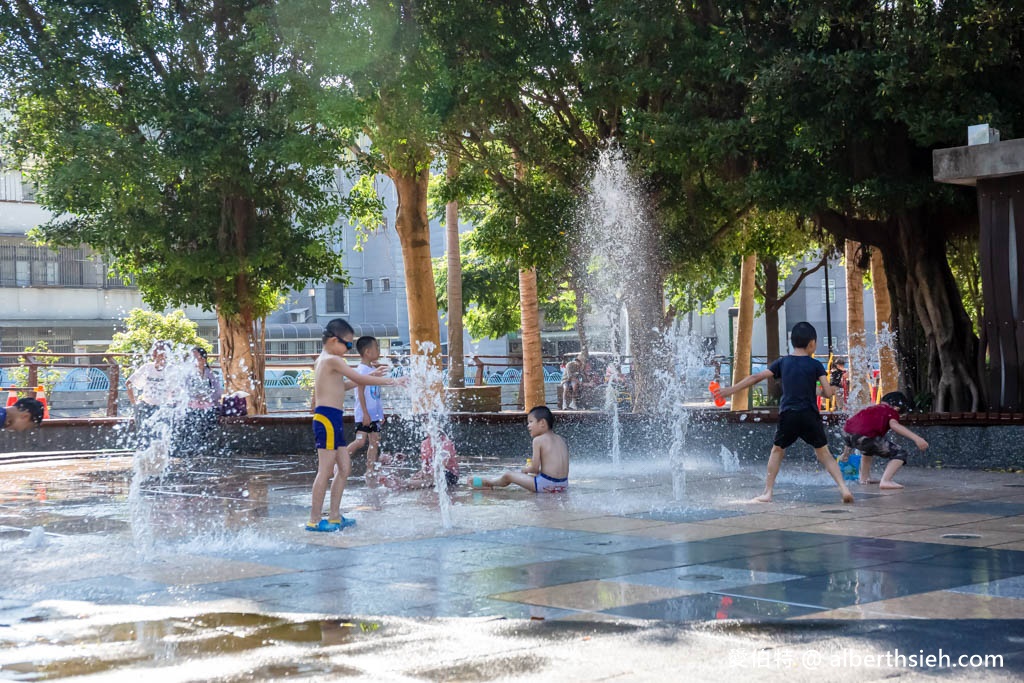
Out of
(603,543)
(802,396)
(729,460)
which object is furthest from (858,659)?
(729,460)

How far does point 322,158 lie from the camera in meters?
18.2

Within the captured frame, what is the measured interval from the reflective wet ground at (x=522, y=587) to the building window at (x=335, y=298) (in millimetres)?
49488

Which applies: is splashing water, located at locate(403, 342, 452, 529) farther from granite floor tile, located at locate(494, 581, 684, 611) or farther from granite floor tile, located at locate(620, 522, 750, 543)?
granite floor tile, located at locate(494, 581, 684, 611)

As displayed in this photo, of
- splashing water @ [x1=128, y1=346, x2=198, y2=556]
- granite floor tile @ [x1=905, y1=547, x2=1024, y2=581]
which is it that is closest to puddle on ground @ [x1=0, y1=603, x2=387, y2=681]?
granite floor tile @ [x1=905, y1=547, x2=1024, y2=581]

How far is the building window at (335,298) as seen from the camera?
61.0 m

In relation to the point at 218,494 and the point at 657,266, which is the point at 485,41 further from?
the point at 218,494

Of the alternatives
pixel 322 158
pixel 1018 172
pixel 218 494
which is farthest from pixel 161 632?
pixel 322 158

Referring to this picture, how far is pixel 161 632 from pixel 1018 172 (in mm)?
10997

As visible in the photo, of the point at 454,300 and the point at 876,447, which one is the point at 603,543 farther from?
the point at 454,300

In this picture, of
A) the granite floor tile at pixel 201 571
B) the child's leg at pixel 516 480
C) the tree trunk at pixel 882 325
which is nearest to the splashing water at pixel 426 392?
the child's leg at pixel 516 480

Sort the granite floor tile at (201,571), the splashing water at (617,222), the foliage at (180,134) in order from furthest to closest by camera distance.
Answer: the splashing water at (617,222), the foliage at (180,134), the granite floor tile at (201,571)

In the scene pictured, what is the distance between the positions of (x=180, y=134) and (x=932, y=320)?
424 inches

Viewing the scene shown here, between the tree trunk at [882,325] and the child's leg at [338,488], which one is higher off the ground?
the tree trunk at [882,325]

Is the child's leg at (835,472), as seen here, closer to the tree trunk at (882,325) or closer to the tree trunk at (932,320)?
the tree trunk at (932,320)
